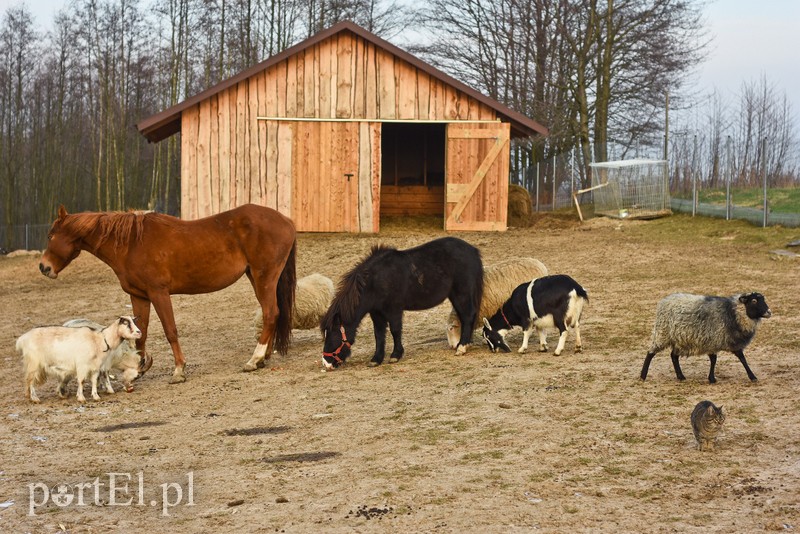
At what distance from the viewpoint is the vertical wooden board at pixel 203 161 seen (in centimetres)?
2267

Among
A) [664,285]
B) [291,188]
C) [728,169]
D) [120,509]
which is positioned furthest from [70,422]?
[728,169]

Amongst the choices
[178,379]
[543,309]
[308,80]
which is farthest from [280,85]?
[543,309]

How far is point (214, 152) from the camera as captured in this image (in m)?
22.8

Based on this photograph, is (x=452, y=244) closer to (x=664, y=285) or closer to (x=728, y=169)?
(x=664, y=285)

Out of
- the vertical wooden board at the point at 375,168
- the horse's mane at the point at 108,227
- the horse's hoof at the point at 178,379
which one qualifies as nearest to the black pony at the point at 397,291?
the horse's hoof at the point at 178,379

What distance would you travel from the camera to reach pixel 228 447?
7551 millimetres

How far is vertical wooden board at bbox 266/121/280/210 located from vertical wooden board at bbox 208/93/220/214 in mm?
1129

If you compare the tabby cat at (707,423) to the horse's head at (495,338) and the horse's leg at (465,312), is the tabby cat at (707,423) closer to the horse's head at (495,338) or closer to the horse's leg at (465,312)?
the horse's head at (495,338)

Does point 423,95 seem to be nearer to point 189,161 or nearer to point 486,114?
point 486,114

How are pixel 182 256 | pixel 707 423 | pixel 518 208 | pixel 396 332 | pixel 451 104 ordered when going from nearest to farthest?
pixel 707 423
pixel 396 332
pixel 182 256
pixel 451 104
pixel 518 208

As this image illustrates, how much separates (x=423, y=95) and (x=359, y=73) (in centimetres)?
170

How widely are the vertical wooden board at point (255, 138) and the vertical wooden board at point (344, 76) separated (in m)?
1.88

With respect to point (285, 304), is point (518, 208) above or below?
above

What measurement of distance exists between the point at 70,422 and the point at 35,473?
1.91 m
